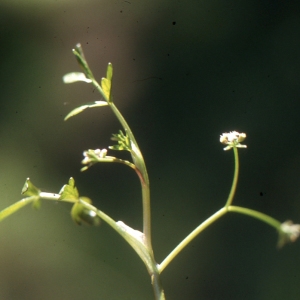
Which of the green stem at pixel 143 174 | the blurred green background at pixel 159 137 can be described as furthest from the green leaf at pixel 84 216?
the blurred green background at pixel 159 137

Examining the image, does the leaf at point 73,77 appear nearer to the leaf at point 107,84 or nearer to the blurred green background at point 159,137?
the leaf at point 107,84

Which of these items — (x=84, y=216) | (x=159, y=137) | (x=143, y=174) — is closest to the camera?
(x=84, y=216)

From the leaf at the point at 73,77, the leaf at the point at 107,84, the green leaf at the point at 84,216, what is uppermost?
the leaf at the point at 73,77

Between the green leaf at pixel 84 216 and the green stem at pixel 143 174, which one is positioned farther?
the green stem at pixel 143 174

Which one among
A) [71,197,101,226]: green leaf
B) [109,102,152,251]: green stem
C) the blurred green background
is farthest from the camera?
the blurred green background

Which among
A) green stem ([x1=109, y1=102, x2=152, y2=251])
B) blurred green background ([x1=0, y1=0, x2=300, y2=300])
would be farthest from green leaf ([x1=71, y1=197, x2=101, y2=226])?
blurred green background ([x1=0, y1=0, x2=300, y2=300])

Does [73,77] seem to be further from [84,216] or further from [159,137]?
[159,137]

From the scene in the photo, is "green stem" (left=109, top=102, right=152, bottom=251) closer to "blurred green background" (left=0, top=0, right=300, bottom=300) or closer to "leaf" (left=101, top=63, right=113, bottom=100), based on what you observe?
"leaf" (left=101, top=63, right=113, bottom=100)

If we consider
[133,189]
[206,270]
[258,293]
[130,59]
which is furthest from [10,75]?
[258,293]

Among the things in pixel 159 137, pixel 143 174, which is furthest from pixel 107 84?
pixel 159 137
